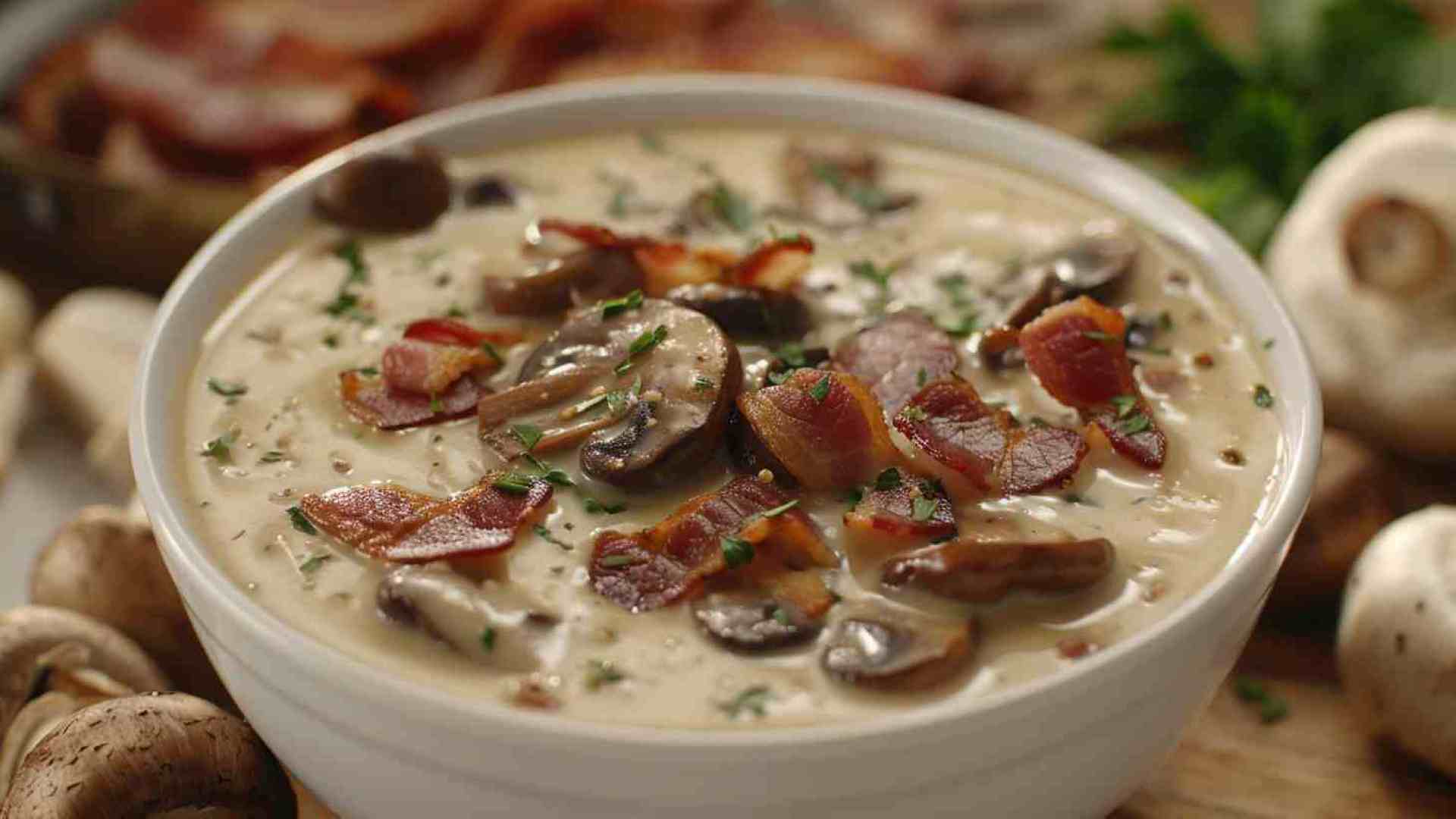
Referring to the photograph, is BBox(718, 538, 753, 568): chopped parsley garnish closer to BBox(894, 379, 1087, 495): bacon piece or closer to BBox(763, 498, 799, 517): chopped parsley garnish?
BBox(763, 498, 799, 517): chopped parsley garnish

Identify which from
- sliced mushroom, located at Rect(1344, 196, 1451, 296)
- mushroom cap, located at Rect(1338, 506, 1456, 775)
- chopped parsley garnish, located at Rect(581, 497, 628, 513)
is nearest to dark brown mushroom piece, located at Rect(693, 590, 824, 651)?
chopped parsley garnish, located at Rect(581, 497, 628, 513)

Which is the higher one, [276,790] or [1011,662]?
[1011,662]

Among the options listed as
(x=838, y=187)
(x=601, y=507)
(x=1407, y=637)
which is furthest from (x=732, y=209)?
(x=1407, y=637)

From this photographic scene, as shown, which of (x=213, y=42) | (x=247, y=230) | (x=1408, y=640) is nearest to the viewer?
(x=1408, y=640)

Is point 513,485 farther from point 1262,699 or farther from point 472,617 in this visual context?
point 1262,699

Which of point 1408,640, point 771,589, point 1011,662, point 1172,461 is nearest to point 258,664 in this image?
point 771,589

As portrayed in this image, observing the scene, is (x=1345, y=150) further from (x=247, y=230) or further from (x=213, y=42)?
(x=213, y=42)
